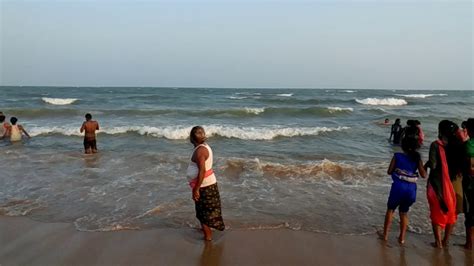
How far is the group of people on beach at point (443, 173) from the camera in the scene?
14.4 ft

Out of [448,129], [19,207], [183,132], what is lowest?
[19,207]

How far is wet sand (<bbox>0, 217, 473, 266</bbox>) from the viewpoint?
4.19 m

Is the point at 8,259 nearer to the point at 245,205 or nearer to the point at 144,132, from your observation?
the point at 245,205

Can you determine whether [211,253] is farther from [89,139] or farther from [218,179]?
[89,139]

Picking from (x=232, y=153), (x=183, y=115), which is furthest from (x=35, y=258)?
(x=183, y=115)

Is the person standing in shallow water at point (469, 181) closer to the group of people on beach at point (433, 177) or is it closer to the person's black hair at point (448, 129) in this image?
the group of people on beach at point (433, 177)

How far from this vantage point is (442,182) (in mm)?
4398

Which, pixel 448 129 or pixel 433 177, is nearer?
pixel 448 129

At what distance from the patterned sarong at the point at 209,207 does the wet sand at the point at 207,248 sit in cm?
24

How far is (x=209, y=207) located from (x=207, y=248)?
480 millimetres

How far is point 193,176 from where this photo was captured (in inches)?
181

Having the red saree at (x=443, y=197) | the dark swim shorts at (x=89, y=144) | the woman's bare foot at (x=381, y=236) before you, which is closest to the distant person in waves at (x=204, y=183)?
the woman's bare foot at (x=381, y=236)

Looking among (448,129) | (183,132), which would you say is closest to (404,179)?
(448,129)

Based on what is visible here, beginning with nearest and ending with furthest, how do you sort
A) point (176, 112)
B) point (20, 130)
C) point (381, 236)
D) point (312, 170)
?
Answer: point (381, 236), point (312, 170), point (20, 130), point (176, 112)
